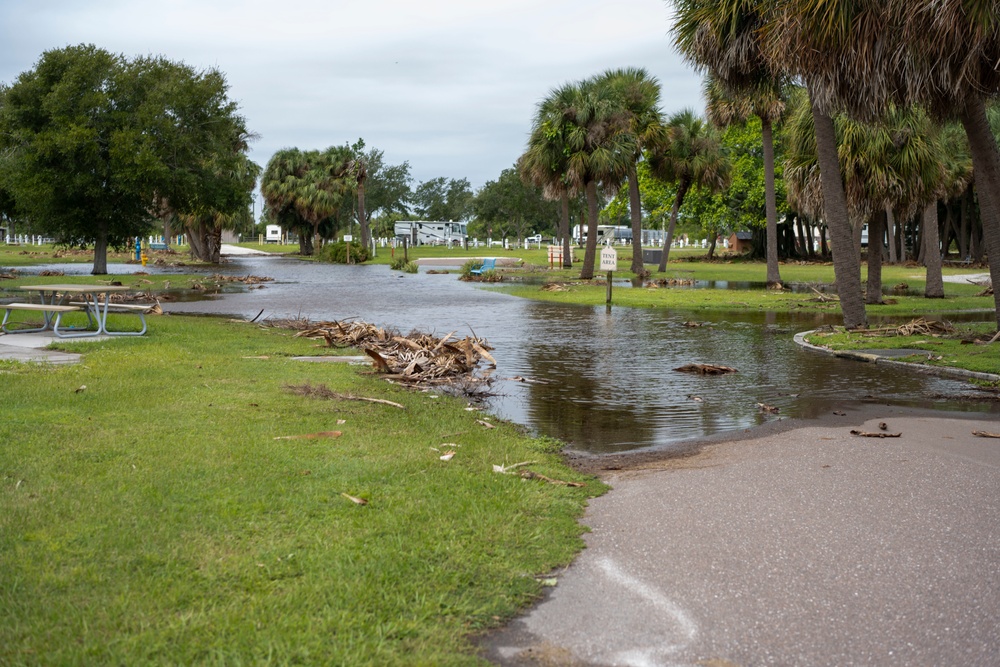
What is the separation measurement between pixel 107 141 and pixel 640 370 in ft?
96.0

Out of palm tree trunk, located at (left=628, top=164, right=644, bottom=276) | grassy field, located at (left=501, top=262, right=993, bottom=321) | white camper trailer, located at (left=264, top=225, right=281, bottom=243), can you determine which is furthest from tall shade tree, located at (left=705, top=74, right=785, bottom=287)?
white camper trailer, located at (left=264, top=225, right=281, bottom=243)

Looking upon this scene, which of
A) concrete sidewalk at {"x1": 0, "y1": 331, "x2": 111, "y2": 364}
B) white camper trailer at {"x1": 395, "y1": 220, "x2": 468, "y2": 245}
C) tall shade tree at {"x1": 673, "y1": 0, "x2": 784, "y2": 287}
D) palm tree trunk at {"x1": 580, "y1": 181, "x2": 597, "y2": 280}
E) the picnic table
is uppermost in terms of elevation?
white camper trailer at {"x1": 395, "y1": 220, "x2": 468, "y2": 245}

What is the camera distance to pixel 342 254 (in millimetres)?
65938

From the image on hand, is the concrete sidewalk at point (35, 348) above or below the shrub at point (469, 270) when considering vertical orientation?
below

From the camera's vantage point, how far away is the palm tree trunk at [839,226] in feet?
59.8

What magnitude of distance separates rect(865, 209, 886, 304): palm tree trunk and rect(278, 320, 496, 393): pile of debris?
1391 centimetres

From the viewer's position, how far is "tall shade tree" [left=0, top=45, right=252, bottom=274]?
35625 millimetres

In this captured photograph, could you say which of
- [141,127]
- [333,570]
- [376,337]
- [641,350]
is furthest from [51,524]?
[141,127]

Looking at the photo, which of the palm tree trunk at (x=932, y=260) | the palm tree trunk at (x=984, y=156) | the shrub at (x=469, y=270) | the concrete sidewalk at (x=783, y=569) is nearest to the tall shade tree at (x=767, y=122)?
the palm tree trunk at (x=932, y=260)

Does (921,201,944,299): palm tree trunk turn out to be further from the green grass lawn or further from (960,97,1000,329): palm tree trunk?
(960,97,1000,329): palm tree trunk

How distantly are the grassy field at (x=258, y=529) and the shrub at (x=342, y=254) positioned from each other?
5589cm

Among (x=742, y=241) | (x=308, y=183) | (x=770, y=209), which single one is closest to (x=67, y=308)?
(x=770, y=209)

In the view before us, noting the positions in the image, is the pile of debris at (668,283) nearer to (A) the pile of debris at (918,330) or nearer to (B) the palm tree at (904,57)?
(A) the pile of debris at (918,330)

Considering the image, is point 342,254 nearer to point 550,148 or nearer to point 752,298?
point 550,148
